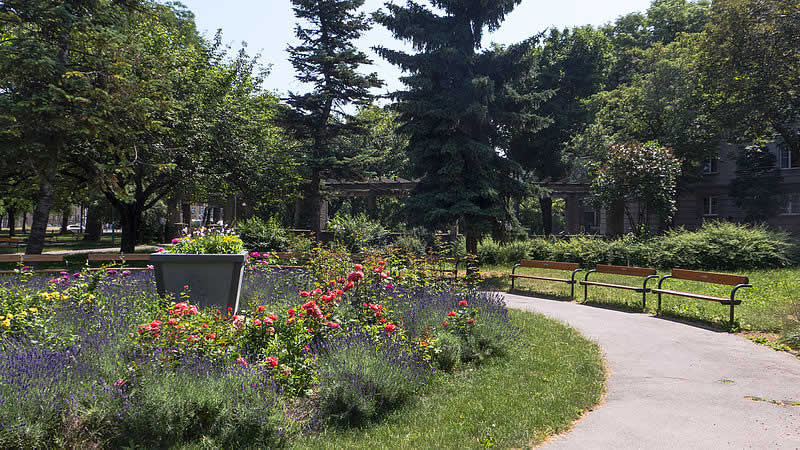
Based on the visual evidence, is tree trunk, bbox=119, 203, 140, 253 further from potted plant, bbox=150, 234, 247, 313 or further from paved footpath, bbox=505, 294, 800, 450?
paved footpath, bbox=505, 294, 800, 450

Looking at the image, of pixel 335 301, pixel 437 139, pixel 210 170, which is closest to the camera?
pixel 335 301

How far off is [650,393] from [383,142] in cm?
3820

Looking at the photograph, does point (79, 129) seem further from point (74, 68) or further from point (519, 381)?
point (519, 381)

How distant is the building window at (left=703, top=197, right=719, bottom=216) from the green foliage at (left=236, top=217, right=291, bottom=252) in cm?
3127

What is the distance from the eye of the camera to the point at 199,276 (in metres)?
6.99

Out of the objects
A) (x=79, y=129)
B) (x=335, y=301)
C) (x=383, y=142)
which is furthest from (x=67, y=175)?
(x=383, y=142)

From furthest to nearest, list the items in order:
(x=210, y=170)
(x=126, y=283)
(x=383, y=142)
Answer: (x=383, y=142)
(x=210, y=170)
(x=126, y=283)

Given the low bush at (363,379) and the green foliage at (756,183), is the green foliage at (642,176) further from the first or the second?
the low bush at (363,379)

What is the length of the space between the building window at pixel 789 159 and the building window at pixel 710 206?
4.43m

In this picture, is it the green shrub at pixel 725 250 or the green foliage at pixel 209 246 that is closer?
the green foliage at pixel 209 246

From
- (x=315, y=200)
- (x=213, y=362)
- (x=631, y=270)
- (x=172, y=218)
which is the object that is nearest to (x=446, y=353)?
(x=213, y=362)

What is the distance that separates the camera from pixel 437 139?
1705 cm

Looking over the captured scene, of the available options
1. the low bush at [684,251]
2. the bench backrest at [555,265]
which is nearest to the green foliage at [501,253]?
the low bush at [684,251]

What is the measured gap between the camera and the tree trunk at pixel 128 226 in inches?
835
